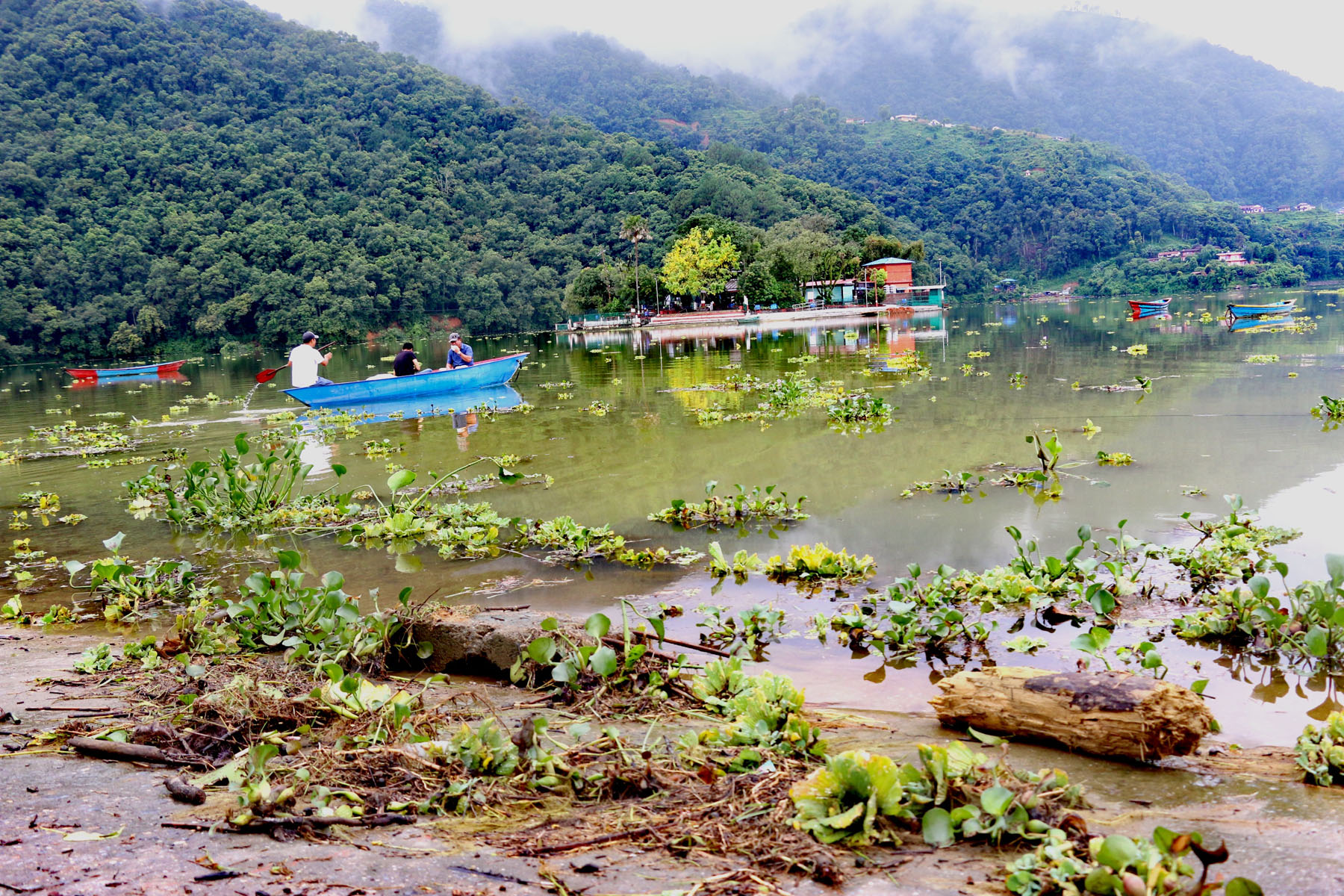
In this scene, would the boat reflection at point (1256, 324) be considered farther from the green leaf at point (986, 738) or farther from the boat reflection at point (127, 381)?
the boat reflection at point (127, 381)

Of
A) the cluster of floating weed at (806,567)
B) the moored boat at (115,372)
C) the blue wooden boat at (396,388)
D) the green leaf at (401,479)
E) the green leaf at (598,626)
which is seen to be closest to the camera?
the green leaf at (598,626)

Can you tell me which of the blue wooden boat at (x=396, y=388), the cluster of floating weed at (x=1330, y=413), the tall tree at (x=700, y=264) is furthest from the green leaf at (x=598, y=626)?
the tall tree at (x=700, y=264)

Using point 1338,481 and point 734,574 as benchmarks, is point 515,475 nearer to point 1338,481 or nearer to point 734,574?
point 734,574

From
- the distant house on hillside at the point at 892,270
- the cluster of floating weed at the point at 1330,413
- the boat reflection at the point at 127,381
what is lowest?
the cluster of floating weed at the point at 1330,413

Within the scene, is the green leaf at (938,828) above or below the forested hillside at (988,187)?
below

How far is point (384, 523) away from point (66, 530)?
378 cm

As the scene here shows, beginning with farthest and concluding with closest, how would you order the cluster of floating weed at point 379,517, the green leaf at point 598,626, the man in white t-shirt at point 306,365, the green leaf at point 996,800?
the man in white t-shirt at point 306,365, the cluster of floating weed at point 379,517, the green leaf at point 598,626, the green leaf at point 996,800

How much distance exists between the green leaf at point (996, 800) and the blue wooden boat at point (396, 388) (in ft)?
58.4

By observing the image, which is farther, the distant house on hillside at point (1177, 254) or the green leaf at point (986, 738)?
the distant house on hillside at point (1177, 254)

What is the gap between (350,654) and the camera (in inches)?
190

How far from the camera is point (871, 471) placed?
1002cm

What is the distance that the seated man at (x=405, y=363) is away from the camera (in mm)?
19797

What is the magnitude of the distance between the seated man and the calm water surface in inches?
108

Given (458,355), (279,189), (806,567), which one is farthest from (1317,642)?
(279,189)
